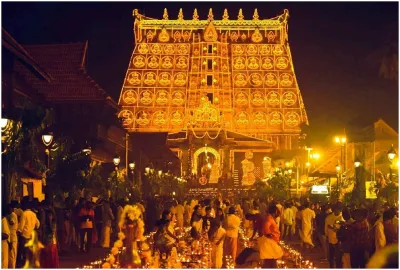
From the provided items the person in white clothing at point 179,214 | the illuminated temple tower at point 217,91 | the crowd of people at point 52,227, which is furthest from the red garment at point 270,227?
the illuminated temple tower at point 217,91

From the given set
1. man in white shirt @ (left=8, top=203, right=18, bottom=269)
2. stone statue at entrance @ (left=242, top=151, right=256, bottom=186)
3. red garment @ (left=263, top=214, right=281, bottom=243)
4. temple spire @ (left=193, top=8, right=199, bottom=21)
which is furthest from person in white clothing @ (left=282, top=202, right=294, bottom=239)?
temple spire @ (left=193, top=8, right=199, bottom=21)

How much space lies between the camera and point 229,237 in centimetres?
1759

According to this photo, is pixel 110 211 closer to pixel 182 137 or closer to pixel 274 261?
pixel 274 261

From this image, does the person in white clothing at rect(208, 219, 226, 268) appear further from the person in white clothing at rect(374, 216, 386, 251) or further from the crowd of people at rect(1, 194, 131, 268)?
the person in white clothing at rect(374, 216, 386, 251)

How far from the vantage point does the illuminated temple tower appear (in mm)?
84938

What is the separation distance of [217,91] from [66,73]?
48.1m

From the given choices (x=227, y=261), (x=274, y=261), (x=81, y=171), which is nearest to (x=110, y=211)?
(x=81, y=171)

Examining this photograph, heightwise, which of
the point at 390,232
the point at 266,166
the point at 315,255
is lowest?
the point at 315,255

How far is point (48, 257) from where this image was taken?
45.5ft

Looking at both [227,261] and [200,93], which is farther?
[200,93]

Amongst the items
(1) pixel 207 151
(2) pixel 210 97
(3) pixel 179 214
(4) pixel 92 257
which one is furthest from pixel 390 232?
(2) pixel 210 97

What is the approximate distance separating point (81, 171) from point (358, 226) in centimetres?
1272

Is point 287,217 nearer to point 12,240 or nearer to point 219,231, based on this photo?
point 219,231

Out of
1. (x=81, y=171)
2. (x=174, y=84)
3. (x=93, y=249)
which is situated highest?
(x=174, y=84)
